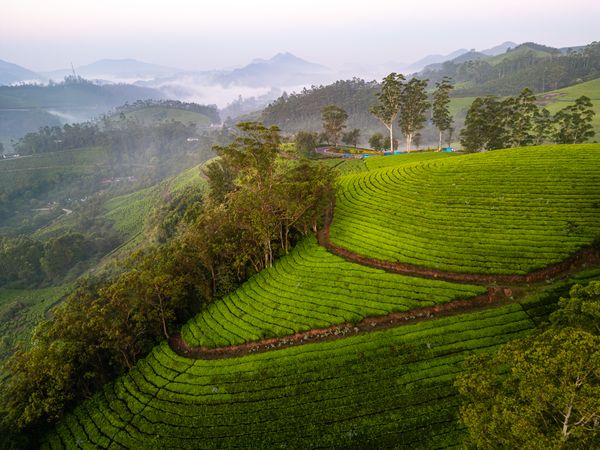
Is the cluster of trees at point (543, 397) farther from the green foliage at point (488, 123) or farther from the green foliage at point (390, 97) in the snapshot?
the green foliage at point (390, 97)

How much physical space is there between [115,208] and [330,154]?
82361 mm

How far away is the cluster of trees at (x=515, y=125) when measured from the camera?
215 feet

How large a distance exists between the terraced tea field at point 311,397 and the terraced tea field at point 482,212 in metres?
7.89

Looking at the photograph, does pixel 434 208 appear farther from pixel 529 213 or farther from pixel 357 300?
pixel 357 300

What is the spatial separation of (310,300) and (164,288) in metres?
13.8

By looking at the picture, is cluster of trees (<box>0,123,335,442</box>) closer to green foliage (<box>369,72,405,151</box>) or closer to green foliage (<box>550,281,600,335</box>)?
green foliage (<box>550,281,600,335</box>)

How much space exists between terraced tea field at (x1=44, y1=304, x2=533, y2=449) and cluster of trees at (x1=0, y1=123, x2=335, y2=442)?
114 inches

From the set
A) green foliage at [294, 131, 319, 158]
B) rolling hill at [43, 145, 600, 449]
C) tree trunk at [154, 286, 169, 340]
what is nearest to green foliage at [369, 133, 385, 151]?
green foliage at [294, 131, 319, 158]

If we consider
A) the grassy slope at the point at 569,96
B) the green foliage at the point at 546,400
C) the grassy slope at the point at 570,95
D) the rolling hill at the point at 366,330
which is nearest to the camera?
the green foliage at the point at 546,400

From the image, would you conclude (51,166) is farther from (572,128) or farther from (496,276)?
(572,128)

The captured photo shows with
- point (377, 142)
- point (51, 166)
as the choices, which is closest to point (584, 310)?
point (377, 142)

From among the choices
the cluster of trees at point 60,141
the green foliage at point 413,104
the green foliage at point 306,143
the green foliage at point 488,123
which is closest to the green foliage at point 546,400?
the green foliage at point 488,123

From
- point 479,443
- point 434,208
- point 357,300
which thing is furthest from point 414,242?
point 479,443

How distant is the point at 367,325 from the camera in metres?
28.5
